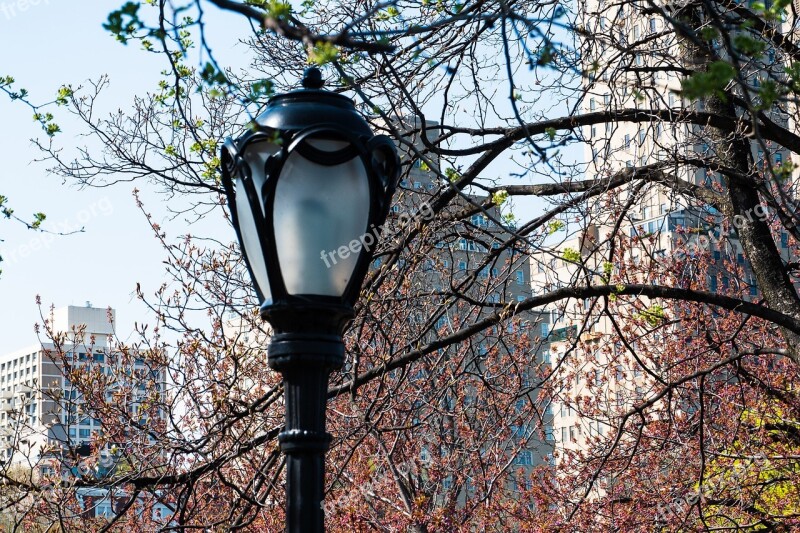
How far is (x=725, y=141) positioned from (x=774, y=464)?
3.91 metres

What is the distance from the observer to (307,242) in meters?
3.09

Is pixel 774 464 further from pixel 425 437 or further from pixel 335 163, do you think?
pixel 335 163

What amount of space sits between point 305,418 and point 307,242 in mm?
526

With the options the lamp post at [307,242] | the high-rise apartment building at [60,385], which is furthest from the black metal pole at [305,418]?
the high-rise apartment building at [60,385]

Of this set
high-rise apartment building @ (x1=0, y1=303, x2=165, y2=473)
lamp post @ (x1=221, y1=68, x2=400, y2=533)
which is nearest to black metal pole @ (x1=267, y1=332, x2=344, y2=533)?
lamp post @ (x1=221, y1=68, x2=400, y2=533)

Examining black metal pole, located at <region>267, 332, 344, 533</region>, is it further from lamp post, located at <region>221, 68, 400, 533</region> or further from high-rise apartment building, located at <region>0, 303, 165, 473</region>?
high-rise apartment building, located at <region>0, 303, 165, 473</region>

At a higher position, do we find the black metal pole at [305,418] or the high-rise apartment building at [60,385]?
the high-rise apartment building at [60,385]

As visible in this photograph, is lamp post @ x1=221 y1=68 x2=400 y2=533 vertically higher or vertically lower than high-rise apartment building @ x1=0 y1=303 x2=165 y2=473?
lower

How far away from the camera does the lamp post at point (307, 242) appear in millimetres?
3090

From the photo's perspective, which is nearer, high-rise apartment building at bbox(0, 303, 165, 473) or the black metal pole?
the black metal pole

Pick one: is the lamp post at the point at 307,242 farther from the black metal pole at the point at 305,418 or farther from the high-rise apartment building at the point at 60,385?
the high-rise apartment building at the point at 60,385

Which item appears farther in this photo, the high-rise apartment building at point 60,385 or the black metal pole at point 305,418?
the high-rise apartment building at point 60,385

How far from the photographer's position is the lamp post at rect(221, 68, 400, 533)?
309 centimetres

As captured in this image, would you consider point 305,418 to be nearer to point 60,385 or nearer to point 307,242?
point 307,242
